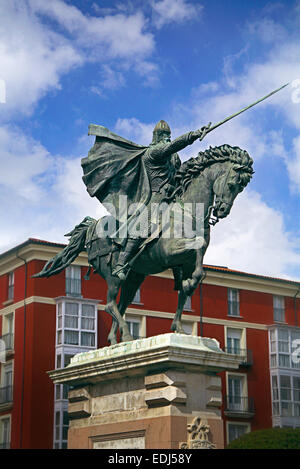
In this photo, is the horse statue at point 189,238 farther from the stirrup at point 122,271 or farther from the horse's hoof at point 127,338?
the stirrup at point 122,271

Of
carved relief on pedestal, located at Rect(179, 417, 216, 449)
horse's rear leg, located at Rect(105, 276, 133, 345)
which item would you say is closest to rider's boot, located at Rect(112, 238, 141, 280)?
horse's rear leg, located at Rect(105, 276, 133, 345)

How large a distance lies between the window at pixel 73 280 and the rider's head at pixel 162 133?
31.3m

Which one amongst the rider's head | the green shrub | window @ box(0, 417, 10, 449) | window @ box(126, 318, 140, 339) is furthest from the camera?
window @ box(126, 318, 140, 339)

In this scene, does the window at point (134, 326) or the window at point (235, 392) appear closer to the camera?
the window at point (134, 326)

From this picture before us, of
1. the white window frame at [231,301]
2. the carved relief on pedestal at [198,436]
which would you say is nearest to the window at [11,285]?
the white window frame at [231,301]

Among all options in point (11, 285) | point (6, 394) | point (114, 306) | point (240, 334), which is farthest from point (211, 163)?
point (240, 334)

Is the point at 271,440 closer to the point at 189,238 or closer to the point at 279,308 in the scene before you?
the point at 189,238

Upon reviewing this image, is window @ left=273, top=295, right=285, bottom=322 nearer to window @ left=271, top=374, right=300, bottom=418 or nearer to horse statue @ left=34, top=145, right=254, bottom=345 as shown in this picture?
window @ left=271, top=374, right=300, bottom=418

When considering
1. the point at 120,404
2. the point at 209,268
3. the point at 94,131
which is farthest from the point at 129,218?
the point at 209,268

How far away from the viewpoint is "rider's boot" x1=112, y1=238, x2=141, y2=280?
46.2ft

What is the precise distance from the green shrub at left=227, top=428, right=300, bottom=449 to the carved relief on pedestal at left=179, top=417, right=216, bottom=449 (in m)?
0.42

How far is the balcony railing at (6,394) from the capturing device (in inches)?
1737
